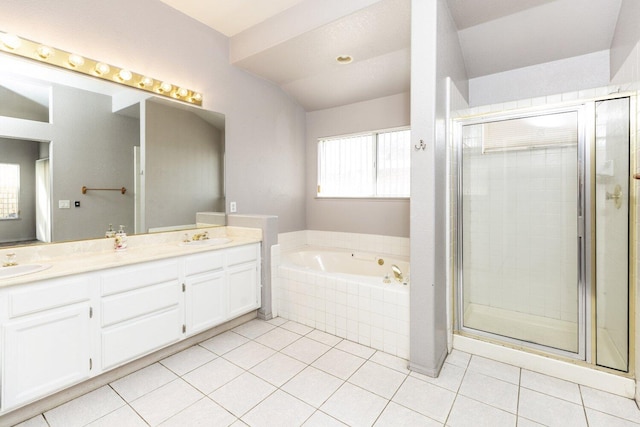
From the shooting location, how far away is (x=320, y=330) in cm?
271

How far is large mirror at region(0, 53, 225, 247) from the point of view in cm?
192

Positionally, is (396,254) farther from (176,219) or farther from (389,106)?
(176,219)

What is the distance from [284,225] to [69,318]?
2499 millimetres

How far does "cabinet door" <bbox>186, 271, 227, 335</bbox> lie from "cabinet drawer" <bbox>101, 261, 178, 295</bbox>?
177 mm

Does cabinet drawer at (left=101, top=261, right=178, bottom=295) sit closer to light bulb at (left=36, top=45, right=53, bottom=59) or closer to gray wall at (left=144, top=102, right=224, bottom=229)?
gray wall at (left=144, top=102, right=224, bottom=229)

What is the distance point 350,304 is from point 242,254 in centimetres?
103

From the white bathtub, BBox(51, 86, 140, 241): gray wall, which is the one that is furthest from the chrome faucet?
the white bathtub

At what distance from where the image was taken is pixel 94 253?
87.1 inches

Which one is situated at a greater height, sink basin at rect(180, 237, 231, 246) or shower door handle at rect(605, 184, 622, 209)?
shower door handle at rect(605, 184, 622, 209)

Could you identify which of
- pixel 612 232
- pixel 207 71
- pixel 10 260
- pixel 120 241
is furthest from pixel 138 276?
pixel 612 232

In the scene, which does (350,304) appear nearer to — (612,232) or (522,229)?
(522,229)

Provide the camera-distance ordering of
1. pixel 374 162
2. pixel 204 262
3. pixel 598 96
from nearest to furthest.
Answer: pixel 598 96, pixel 204 262, pixel 374 162

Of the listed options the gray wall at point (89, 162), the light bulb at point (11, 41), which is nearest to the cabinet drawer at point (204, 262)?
the gray wall at point (89, 162)

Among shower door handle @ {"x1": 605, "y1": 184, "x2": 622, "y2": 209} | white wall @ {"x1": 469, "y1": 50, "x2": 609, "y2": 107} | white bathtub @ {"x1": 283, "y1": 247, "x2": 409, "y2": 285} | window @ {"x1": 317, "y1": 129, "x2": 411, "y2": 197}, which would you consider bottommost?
white bathtub @ {"x1": 283, "y1": 247, "x2": 409, "y2": 285}
